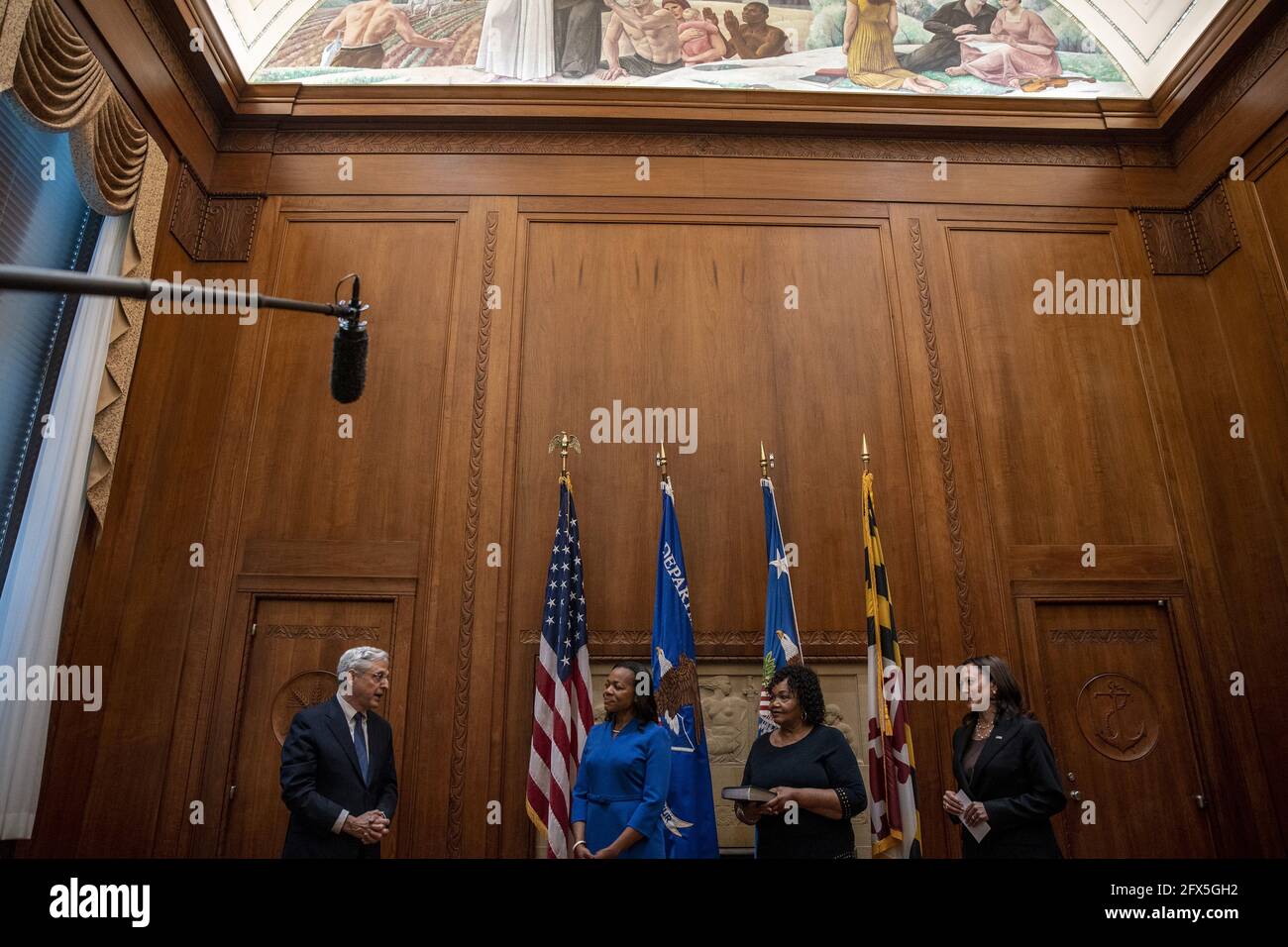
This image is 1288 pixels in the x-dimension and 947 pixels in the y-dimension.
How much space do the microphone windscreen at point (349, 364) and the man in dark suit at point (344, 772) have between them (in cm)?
145

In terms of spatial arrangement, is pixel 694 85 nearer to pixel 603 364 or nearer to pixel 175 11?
pixel 603 364

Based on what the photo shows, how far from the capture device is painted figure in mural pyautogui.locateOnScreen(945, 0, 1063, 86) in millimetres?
6945

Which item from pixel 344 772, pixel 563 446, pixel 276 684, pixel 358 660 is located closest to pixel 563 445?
pixel 563 446

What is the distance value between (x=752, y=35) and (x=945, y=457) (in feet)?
12.3

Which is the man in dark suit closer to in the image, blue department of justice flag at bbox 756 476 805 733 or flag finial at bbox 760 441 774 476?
blue department of justice flag at bbox 756 476 805 733

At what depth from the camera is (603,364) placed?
605cm

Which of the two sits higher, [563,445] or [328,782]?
[563,445]

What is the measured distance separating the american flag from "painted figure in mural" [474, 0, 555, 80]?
358 cm

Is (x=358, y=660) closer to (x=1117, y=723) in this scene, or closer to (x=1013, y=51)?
(x=1117, y=723)

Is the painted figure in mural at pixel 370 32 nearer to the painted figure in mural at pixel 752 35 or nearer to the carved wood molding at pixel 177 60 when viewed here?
the carved wood molding at pixel 177 60

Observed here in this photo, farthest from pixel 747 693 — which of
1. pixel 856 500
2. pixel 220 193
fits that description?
pixel 220 193

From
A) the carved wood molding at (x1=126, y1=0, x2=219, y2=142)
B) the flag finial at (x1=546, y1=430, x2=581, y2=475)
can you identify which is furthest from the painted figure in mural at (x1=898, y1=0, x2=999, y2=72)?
the carved wood molding at (x1=126, y1=0, x2=219, y2=142)

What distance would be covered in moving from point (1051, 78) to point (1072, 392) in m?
2.74

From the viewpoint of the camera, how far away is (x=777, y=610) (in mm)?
4973
